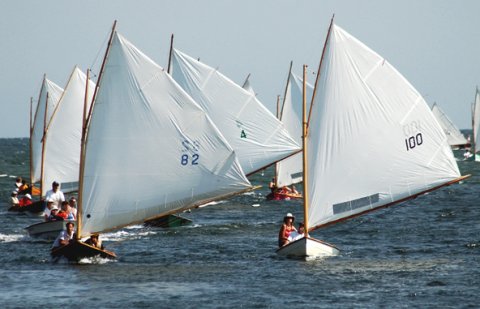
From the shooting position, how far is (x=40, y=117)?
230 feet

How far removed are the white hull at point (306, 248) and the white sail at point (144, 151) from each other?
10.7 feet

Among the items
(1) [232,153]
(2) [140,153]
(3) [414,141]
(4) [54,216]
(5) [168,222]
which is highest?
(3) [414,141]

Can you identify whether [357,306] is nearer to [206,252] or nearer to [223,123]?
[206,252]

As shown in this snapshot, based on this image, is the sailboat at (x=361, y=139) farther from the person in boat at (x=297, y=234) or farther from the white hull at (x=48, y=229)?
the white hull at (x=48, y=229)

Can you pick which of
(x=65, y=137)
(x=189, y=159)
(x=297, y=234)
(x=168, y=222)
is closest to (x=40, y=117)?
(x=65, y=137)

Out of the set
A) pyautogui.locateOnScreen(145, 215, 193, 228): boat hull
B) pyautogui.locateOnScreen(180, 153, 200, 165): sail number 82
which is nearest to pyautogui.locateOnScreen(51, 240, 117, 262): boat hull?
pyautogui.locateOnScreen(180, 153, 200, 165): sail number 82

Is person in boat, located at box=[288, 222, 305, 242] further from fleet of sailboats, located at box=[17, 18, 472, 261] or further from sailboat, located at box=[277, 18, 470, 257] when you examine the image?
sailboat, located at box=[277, 18, 470, 257]

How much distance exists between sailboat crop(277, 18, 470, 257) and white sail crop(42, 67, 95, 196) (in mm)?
26750

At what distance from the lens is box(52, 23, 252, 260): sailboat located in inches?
1534

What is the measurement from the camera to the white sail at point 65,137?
62.4 metres

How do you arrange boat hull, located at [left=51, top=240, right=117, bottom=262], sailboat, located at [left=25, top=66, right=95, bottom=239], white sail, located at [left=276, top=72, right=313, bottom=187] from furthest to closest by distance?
white sail, located at [left=276, top=72, right=313, bottom=187]
sailboat, located at [left=25, top=66, right=95, bottom=239]
boat hull, located at [left=51, top=240, right=117, bottom=262]

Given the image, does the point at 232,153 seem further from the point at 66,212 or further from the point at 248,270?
the point at 66,212

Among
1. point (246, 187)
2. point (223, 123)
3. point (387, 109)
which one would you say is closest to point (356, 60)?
point (387, 109)

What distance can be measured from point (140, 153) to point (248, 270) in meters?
6.47
